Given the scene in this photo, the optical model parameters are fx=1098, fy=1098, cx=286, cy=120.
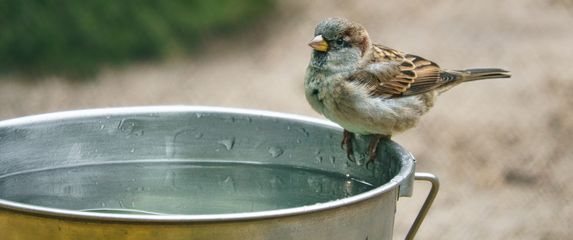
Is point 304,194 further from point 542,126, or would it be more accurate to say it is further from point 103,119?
point 542,126

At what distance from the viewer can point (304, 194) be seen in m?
3.08

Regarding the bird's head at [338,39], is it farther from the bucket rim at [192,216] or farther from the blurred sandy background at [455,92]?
the blurred sandy background at [455,92]

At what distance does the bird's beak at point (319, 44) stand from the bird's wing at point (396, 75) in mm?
159

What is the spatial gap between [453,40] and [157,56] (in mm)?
2292

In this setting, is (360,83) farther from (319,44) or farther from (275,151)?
(275,151)

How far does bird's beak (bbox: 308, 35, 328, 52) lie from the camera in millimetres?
3842

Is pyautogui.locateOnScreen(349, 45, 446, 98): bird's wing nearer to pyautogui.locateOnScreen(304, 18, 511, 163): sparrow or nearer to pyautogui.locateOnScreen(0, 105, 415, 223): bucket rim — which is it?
pyautogui.locateOnScreen(304, 18, 511, 163): sparrow

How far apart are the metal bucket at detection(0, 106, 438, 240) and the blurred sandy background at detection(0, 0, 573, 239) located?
118 inches

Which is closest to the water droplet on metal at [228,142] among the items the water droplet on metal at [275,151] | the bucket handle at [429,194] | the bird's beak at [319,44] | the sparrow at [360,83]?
the water droplet on metal at [275,151]

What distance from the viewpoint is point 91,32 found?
8.02 meters

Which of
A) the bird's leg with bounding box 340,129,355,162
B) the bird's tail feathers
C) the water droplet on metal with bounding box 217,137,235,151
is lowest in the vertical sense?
the bird's tail feathers

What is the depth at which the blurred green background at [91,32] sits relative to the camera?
7742 millimetres

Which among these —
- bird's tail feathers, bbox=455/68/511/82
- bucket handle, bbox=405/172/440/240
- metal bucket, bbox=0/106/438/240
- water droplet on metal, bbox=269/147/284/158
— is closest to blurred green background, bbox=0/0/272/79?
bird's tail feathers, bbox=455/68/511/82

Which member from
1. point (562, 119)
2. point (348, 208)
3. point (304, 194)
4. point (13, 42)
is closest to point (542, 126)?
point (562, 119)
